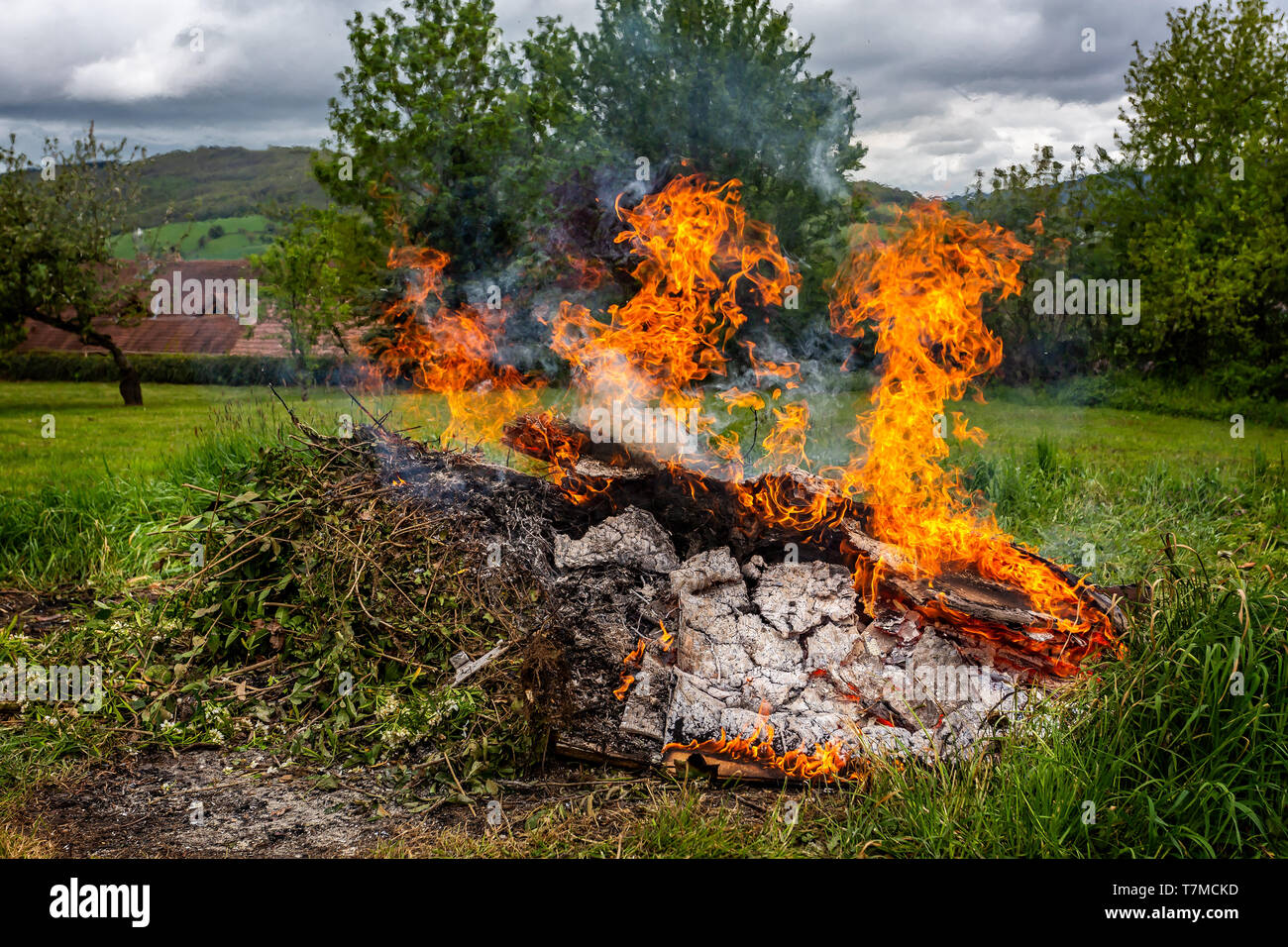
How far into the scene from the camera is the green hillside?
14977mm

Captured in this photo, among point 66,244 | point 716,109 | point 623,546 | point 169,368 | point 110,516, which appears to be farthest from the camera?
point 169,368

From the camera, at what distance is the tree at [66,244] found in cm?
1298

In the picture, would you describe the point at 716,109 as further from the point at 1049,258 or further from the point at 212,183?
the point at 212,183

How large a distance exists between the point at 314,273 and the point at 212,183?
10.5 feet

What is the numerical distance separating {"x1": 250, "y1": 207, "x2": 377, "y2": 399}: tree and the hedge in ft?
1.36

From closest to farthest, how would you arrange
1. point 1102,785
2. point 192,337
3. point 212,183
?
1. point 1102,785
2. point 212,183
3. point 192,337

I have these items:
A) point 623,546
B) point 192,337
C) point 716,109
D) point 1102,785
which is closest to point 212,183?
point 192,337

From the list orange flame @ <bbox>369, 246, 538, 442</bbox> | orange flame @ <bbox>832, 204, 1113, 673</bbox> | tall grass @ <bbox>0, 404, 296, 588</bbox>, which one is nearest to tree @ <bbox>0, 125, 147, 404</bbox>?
tall grass @ <bbox>0, 404, 296, 588</bbox>

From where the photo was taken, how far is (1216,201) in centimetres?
1451

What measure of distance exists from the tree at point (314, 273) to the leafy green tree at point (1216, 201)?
12394mm

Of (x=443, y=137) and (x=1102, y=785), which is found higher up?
(x=443, y=137)
